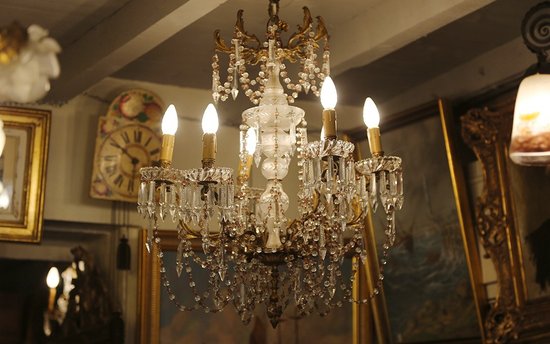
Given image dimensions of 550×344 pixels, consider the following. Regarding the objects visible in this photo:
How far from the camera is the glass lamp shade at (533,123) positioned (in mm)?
3035

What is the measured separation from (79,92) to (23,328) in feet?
6.10

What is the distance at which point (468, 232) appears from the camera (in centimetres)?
436

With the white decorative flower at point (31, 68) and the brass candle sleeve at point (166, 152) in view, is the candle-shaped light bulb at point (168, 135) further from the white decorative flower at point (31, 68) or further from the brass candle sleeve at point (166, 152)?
the white decorative flower at point (31, 68)

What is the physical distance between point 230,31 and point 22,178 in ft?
3.99

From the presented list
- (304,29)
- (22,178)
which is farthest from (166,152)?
(22,178)

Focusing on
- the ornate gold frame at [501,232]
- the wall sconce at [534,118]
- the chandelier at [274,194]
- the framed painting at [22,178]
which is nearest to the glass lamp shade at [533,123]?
the wall sconce at [534,118]

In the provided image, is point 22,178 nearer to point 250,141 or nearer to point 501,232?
point 250,141

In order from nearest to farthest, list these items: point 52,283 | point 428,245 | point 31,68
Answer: point 31,68 → point 428,245 → point 52,283

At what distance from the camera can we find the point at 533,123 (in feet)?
10.0

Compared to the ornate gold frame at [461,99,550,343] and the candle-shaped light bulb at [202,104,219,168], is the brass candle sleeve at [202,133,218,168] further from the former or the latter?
the ornate gold frame at [461,99,550,343]

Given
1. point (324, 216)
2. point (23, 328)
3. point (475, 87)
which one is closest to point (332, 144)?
point (324, 216)

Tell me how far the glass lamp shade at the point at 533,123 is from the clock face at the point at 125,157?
2.14 metres

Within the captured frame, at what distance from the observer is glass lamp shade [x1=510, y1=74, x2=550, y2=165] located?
119 inches

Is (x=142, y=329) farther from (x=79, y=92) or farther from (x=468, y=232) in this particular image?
(x=468, y=232)
